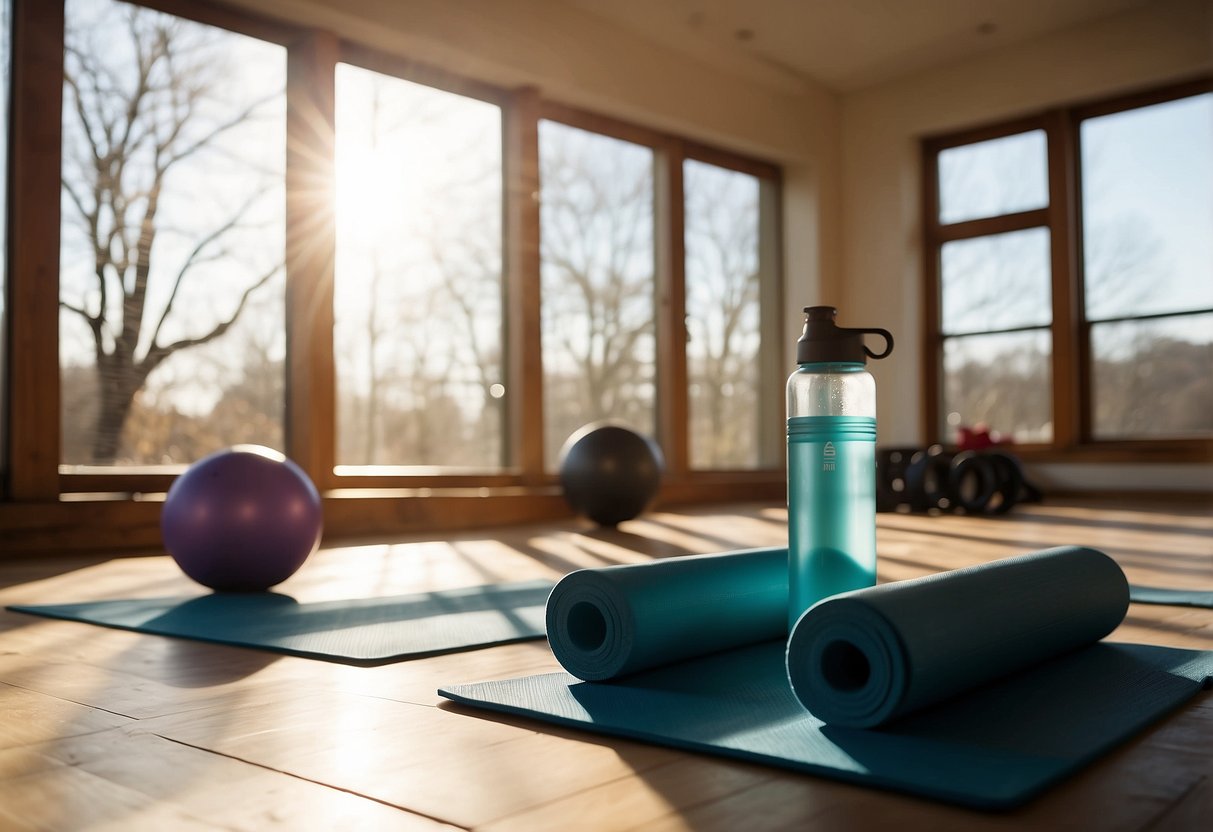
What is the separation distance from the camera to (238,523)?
98.6 inches

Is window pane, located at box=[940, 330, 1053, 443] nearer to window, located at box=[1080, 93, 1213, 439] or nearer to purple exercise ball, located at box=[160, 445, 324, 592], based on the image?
window, located at box=[1080, 93, 1213, 439]

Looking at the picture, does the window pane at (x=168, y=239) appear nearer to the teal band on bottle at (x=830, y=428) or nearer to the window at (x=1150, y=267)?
the teal band on bottle at (x=830, y=428)

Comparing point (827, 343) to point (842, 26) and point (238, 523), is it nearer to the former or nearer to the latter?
point (238, 523)

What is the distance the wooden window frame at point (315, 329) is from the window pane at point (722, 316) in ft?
0.53

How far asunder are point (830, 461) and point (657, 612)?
1.02 feet

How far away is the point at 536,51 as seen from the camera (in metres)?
5.71

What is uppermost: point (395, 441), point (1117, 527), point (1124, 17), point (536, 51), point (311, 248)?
point (1124, 17)

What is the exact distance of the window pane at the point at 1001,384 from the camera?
7.06 m

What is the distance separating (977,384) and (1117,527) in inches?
119

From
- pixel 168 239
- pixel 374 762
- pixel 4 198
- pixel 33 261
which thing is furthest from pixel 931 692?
pixel 168 239

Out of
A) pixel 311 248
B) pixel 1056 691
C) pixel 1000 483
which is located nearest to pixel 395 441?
pixel 311 248

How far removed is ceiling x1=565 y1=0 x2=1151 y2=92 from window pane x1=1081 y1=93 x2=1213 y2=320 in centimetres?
74

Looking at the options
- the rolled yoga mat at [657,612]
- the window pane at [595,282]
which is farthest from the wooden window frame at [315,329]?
the rolled yoga mat at [657,612]

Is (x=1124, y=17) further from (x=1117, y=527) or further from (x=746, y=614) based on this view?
(x=746, y=614)
